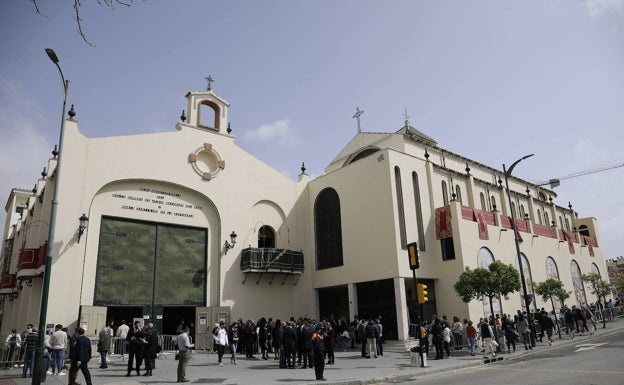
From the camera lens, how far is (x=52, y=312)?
19.0 metres

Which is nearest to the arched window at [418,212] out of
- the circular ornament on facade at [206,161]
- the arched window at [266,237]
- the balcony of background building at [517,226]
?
the balcony of background building at [517,226]

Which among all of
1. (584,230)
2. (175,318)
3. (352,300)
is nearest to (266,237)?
(352,300)

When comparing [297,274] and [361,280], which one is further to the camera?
[297,274]

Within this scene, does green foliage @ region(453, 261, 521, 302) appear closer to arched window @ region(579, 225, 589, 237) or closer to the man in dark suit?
the man in dark suit

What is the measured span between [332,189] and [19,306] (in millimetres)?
19171

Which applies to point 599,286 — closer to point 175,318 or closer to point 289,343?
point 289,343

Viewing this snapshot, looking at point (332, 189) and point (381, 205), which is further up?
point (332, 189)

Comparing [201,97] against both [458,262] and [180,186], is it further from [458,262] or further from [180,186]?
[458,262]

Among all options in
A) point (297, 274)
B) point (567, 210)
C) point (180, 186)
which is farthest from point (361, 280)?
point (567, 210)

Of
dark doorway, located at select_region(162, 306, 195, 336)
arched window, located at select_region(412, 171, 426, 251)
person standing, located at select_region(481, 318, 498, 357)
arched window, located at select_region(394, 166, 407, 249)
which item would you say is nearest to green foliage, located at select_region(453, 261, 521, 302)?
person standing, located at select_region(481, 318, 498, 357)

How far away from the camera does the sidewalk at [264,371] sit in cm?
1299

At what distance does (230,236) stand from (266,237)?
348cm

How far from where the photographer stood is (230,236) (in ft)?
83.8

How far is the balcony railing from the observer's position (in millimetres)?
25297
